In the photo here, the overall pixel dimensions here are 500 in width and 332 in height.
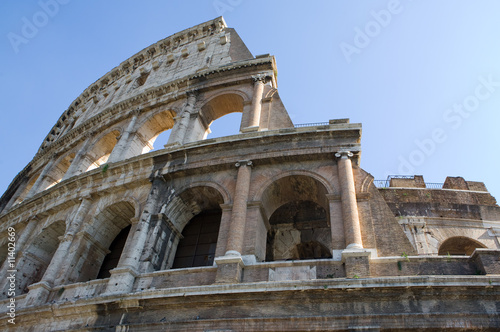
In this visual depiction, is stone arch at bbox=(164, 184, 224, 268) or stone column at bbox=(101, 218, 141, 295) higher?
stone arch at bbox=(164, 184, 224, 268)

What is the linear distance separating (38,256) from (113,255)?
8.77 ft

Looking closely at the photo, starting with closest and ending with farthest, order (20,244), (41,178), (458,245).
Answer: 1. (20,244)
2. (458,245)
3. (41,178)

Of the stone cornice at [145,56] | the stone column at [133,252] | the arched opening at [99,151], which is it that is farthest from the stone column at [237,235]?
the stone cornice at [145,56]

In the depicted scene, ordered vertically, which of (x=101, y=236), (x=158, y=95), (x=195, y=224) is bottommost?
(x=101, y=236)

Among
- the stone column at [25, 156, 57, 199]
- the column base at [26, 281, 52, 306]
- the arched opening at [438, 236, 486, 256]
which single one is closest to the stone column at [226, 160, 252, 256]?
the column base at [26, 281, 52, 306]

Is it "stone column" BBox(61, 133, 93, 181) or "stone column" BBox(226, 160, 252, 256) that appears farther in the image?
"stone column" BBox(61, 133, 93, 181)

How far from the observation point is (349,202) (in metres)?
8.73

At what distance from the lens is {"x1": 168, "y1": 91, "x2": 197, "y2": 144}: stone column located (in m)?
12.9

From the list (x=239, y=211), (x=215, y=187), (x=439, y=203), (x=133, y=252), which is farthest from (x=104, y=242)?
(x=439, y=203)

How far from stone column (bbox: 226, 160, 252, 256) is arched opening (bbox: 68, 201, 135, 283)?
143 inches

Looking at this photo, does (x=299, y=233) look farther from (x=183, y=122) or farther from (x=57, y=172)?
(x=57, y=172)

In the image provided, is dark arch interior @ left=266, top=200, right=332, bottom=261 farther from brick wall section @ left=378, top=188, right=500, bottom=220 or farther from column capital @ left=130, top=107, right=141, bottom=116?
column capital @ left=130, top=107, right=141, bottom=116

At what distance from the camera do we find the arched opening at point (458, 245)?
12.6 meters

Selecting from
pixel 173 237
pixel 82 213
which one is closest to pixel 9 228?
pixel 82 213
